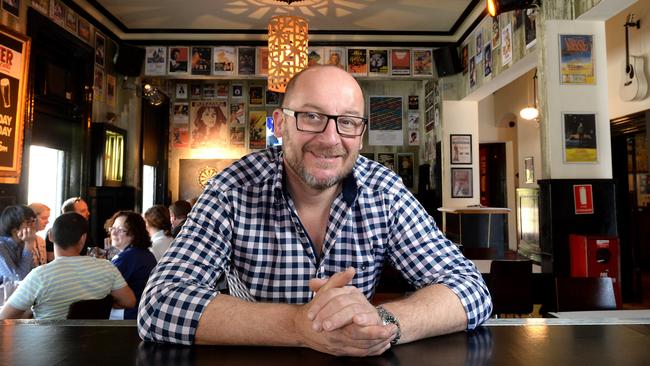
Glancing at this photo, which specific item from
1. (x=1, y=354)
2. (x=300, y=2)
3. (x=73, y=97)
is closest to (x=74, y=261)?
(x=1, y=354)

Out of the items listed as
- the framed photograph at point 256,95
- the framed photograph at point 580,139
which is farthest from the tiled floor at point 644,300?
the framed photograph at point 256,95

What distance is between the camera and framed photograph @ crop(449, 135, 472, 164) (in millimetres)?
7062

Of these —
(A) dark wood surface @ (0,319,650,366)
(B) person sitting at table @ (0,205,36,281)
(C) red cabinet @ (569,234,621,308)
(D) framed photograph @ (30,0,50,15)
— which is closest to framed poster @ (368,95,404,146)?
(C) red cabinet @ (569,234,621,308)

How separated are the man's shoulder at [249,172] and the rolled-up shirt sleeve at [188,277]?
58mm

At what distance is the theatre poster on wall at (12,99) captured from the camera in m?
3.88

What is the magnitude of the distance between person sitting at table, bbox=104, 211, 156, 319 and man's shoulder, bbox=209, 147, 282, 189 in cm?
173

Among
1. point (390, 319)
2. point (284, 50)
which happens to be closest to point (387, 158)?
point (284, 50)

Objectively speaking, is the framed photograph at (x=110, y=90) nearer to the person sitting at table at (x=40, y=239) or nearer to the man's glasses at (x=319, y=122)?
the person sitting at table at (x=40, y=239)

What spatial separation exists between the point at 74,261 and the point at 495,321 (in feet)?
7.16

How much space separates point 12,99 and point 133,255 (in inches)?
89.8

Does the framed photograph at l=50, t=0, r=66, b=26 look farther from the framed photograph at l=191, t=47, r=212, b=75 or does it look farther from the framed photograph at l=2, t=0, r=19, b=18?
the framed photograph at l=191, t=47, r=212, b=75

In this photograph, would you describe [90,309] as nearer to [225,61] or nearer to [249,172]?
[249,172]

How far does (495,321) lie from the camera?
1098 mm

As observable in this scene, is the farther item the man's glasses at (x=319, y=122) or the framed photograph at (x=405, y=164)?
the framed photograph at (x=405, y=164)
